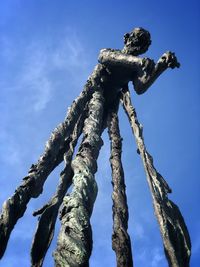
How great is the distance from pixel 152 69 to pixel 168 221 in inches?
132

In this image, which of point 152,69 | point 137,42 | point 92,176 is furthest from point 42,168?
point 137,42

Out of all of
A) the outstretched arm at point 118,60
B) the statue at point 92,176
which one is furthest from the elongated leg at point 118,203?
the outstretched arm at point 118,60


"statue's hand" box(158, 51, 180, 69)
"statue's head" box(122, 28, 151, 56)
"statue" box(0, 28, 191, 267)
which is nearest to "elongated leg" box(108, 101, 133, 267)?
"statue" box(0, 28, 191, 267)

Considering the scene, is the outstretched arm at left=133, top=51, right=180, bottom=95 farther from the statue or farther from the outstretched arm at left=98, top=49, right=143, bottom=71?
the outstretched arm at left=98, top=49, right=143, bottom=71

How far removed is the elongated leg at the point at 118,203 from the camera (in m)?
4.32

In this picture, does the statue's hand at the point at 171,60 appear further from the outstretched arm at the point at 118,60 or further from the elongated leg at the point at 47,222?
the elongated leg at the point at 47,222

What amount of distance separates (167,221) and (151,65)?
340cm

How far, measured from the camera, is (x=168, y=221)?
12.7 feet

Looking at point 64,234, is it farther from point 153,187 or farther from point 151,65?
point 151,65

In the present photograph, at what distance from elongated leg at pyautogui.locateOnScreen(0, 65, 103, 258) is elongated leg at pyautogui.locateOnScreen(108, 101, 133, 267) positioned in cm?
76

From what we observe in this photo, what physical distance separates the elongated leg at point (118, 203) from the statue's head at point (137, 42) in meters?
1.37

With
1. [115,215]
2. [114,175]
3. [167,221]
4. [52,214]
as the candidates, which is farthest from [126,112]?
[167,221]

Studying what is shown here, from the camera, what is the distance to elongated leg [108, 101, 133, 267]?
432cm

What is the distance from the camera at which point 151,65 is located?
6.48 meters
